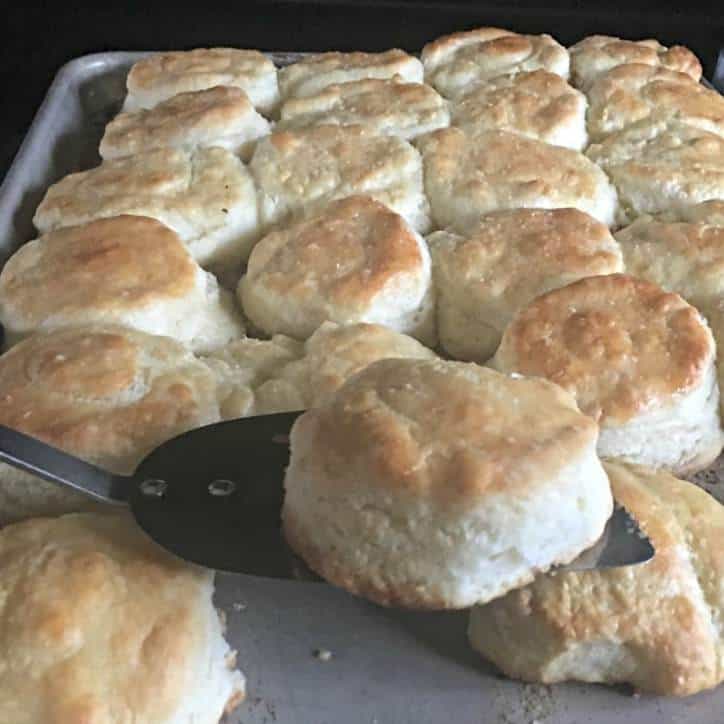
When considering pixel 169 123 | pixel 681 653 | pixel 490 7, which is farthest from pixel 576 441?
pixel 490 7

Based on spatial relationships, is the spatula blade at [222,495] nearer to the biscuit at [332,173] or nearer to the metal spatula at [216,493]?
the metal spatula at [216,493]

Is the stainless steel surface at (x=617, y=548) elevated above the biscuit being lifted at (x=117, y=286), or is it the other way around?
the biscuit being lifted at (x=117, y=286)

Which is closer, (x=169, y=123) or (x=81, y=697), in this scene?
(x=81, y=697)

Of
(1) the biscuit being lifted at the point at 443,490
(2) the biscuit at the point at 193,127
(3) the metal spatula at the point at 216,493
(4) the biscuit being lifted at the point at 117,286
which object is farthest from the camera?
(2) the biscuit at the point at 193,127

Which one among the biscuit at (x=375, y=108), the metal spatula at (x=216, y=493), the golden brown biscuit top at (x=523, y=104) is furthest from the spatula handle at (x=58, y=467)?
the golden brown biscuit top at (x=523, y=104)

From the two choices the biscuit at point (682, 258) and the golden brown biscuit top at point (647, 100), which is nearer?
the biscuit at point (682, 258)

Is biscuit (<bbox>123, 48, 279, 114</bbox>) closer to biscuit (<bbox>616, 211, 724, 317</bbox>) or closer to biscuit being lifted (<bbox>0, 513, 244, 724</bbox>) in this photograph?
biscuit (<bbox>616, 211, 724, 317</bbox>)

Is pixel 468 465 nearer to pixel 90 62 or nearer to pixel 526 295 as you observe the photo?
pixel 526 295

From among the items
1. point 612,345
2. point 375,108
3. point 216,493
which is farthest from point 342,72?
point 216,493
